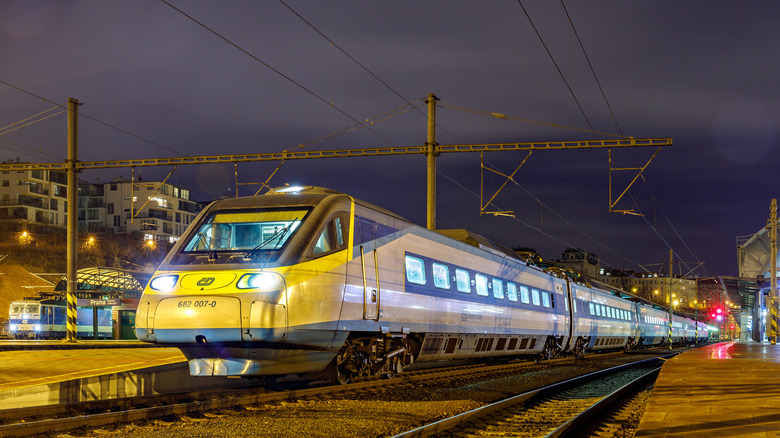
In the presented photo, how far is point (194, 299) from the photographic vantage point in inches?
467

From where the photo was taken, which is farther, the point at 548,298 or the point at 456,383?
the point at 548,298

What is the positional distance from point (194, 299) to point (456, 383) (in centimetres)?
708

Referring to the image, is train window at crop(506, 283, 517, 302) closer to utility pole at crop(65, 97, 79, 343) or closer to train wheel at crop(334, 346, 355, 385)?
train wheel at crop(334, 346, 355, 385)

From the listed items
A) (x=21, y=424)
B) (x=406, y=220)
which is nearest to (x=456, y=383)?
(x=406, y=220)

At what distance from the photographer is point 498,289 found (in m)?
21.5

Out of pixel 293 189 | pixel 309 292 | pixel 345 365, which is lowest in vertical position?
pixel 345 365

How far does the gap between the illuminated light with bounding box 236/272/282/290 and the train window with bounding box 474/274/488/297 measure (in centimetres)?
894

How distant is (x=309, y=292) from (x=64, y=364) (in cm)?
854

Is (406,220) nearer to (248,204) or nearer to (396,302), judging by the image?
(396,302)

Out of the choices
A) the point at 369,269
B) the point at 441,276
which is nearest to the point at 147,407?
the point at 369,269

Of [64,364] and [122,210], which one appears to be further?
[122,210]

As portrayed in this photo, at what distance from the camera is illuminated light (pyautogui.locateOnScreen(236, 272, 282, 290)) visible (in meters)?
11.8

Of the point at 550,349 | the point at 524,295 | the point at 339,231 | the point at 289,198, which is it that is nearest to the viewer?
the point at 339,231

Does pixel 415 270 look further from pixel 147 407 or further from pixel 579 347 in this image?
pixel 579 347
